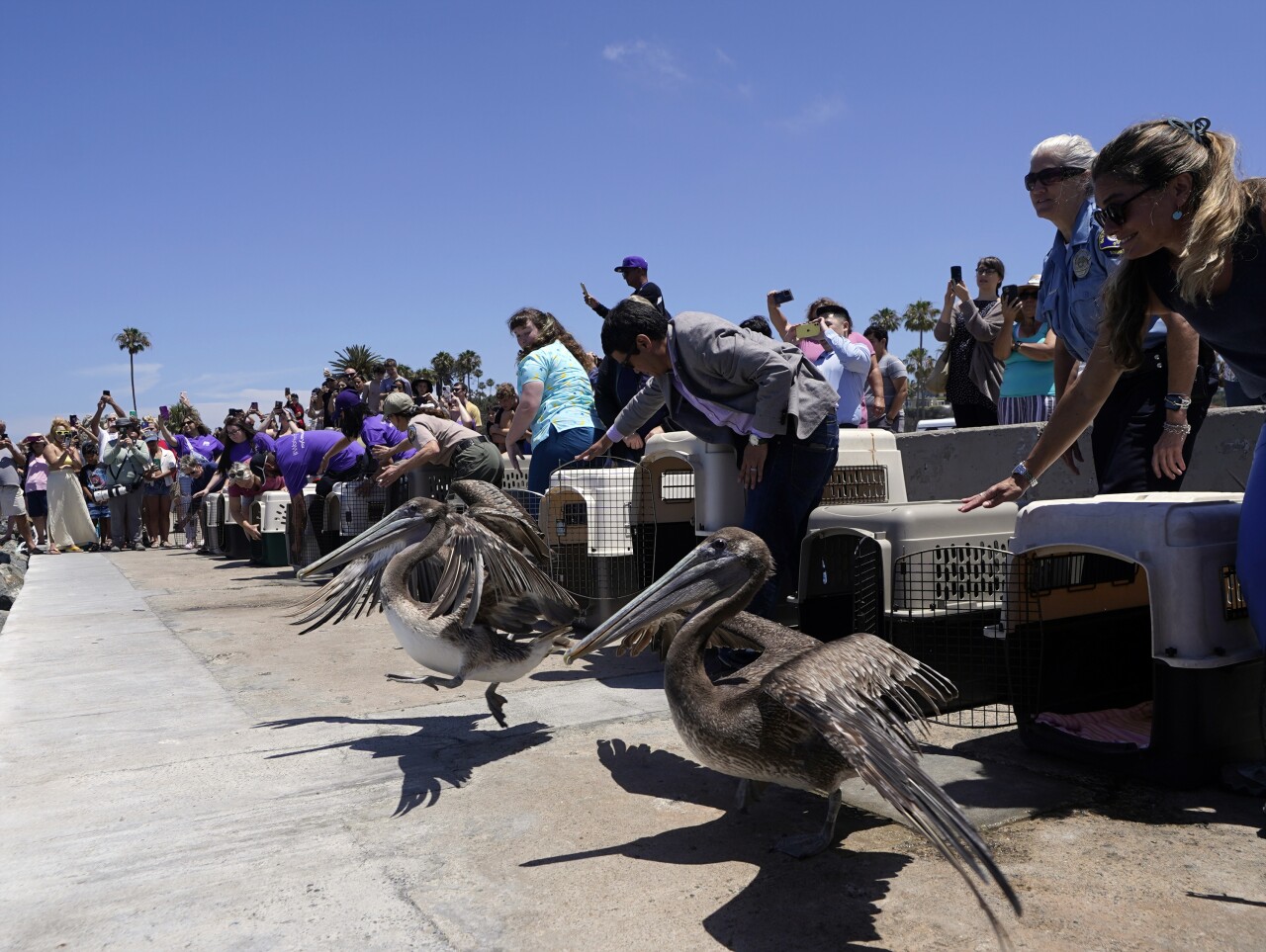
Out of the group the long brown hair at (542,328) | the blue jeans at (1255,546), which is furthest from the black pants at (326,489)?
the blue jeans at (1255,546)

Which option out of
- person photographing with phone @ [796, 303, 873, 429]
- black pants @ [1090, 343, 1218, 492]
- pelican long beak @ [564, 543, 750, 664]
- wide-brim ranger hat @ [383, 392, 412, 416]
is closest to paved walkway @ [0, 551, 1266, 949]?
pelican long beak @ [564, 543, 750, 664]

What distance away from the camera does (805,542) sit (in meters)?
4.95

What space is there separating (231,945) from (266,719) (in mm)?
2309

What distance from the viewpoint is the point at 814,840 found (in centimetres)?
317

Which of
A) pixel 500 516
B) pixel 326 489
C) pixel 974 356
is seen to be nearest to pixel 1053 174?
pixel 500 516

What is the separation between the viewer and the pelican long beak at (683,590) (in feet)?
11.5

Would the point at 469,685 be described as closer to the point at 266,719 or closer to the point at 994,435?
the point at 266,719

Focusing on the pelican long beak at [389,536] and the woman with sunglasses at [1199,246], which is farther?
the pelican long beak at [389,536]

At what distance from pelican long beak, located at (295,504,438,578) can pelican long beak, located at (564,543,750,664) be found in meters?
2.02

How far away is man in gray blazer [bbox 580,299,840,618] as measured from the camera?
4898 mm

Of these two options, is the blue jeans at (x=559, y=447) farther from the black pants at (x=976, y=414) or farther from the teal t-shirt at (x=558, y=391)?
the black pants at (x=976, y=414)

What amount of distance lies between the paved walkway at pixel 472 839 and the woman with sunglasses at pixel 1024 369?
13.0 feet

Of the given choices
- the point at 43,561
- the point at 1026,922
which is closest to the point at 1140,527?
the point at 1026,922

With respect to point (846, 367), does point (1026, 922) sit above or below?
below
